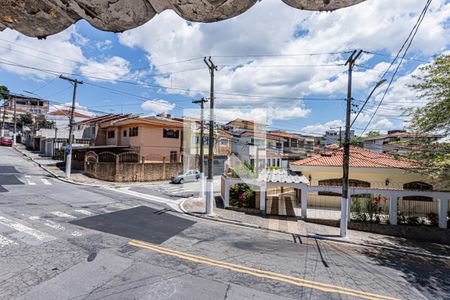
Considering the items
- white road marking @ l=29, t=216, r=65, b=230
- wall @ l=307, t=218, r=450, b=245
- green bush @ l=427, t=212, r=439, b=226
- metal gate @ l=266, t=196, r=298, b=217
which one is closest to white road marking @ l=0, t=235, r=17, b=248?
white road marking @ l=29, t=216, r=65, b=230

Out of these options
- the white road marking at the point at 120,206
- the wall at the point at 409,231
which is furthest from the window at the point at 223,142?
the wall at the point at 409,231

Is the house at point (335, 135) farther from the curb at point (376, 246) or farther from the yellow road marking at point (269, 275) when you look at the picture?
the yellow road marking at point (269, 275)

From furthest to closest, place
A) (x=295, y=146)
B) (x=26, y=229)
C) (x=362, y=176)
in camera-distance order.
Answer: (x=295, y=146) → (x=362, y=176) → (x=26, y=229)

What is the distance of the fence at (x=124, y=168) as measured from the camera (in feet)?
75.9

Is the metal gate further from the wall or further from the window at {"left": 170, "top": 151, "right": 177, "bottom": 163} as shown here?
the window at {"left": 170, "top": 151, "right": 177, "bottom": 163}

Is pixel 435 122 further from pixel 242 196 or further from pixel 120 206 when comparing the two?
pixel 120 206

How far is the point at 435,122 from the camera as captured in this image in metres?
12.3

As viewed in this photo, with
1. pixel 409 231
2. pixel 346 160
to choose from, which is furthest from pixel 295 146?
pixel 346 160

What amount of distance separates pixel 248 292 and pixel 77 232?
7.00 m

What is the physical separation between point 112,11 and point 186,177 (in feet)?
81.6

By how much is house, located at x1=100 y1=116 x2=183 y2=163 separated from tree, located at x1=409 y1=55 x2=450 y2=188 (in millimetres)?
21917

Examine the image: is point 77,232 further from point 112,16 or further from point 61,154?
point 61,154

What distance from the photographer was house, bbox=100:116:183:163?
26.2 metres

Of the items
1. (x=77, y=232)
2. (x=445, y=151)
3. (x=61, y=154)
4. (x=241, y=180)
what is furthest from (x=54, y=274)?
(x=61, y=154)
